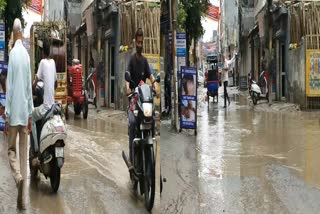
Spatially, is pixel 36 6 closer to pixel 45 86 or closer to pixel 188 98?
pixel 188 98

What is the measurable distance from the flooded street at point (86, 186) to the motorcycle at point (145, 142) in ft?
0.95

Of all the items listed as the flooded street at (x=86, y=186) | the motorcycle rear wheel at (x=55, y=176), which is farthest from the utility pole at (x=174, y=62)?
the motorcycle rear wheel at (x=55, y=176)

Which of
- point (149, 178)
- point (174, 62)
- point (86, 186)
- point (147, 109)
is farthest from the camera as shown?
point (174, 62)

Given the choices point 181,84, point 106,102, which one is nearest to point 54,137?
point 181,84

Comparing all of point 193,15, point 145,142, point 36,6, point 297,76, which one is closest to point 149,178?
point 145,142

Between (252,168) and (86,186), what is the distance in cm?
276

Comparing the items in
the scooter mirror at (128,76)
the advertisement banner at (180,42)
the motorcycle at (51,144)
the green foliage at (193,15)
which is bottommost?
the motorcycle at (51,144)

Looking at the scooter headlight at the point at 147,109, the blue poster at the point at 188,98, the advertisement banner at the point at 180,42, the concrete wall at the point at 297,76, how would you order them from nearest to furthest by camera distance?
the scooter headlight at the point at 147,109, the blue poster at the point at 188,98, the advertisement banner at the point at 180,42, the concrete wall at the point at 297,76

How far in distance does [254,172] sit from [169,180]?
4.51 feet

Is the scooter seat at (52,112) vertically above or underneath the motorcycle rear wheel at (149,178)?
above

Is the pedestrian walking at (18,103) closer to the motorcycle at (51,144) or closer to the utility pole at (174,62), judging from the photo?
the motorcycle at (51,144)

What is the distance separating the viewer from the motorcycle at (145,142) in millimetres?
5906

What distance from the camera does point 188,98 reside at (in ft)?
39.0

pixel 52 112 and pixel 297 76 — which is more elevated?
pixel 297 76
